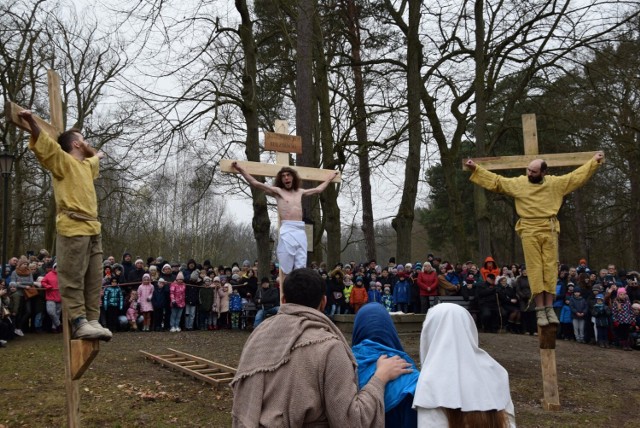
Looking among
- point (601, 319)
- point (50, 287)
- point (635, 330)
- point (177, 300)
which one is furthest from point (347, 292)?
point (50, 287)

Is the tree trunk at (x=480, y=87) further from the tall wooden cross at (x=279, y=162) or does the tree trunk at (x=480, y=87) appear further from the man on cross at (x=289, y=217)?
the man on cross at (x=289, y=217)

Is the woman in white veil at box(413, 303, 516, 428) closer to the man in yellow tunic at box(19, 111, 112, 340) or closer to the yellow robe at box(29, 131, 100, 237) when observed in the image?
the man in yellow tunic at box(19, 111, 112, 340)

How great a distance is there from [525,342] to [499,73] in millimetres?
10053

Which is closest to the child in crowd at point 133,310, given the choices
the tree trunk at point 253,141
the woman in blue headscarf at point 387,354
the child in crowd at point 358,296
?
the tree trunk at point 253,141

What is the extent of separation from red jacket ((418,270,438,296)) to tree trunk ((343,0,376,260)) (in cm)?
391

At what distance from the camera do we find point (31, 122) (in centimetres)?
449

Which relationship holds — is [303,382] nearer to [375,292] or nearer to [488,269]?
[375,292]

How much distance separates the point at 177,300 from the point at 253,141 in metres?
4.29

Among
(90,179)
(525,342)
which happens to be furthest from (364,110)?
(90,179)

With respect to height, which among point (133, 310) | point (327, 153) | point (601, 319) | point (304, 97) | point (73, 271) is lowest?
point (601, 319)

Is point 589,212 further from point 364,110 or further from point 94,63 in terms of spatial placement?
point 94,63

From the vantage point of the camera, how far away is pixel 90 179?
5035mm

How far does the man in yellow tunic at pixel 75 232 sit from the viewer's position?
472 cm

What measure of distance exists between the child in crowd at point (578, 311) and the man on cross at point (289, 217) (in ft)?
30.7
